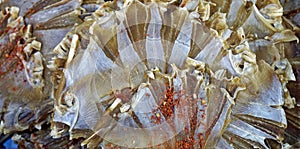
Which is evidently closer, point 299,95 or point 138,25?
point 138,25

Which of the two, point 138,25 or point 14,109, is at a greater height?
point 138,25

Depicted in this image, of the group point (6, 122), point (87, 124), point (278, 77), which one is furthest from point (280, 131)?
point (6, 122)

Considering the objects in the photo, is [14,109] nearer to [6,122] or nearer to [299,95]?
[6,122]

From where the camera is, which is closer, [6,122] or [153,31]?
[153,31]

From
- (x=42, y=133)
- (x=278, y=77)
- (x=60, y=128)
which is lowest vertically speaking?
Result: (x=42, y=133)

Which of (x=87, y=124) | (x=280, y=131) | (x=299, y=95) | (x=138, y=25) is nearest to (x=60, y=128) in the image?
(x=87, y=124)

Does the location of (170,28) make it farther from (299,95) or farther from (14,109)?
(14,109)
